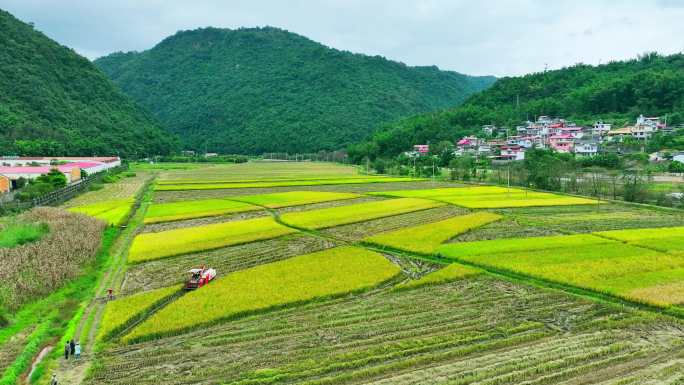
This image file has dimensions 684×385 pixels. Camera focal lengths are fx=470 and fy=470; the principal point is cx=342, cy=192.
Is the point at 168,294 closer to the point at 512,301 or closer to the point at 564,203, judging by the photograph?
the point at 512,301

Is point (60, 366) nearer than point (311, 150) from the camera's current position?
Yes

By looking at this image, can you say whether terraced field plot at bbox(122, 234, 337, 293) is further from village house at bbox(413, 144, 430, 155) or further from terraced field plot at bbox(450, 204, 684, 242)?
village house at bbox(413, 144, 430, 155)

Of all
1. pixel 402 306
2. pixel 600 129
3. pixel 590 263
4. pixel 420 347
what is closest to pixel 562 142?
pixel 600 129

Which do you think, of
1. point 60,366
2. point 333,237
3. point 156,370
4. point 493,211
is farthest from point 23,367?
point 493,211

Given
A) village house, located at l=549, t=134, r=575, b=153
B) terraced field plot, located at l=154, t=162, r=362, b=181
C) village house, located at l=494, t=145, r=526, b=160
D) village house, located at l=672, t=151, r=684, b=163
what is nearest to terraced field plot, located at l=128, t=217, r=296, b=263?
terraced field plot, located at l=154, t=162, r=362, b=181

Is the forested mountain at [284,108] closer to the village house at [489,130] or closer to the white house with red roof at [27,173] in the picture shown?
the village house at [489,130]

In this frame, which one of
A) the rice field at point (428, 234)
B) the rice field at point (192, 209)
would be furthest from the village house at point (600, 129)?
the rice field at point (192, 209)
